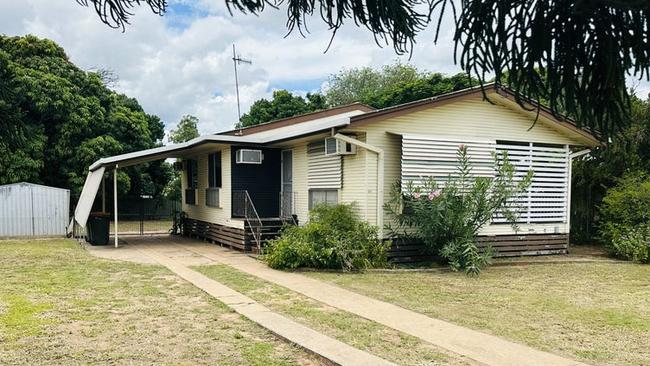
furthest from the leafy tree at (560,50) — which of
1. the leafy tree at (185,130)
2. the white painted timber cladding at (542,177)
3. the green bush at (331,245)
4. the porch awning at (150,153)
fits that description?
the leafy tree at (185,130)

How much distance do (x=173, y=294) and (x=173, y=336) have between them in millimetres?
2335

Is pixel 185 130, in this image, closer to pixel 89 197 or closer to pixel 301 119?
pixel 301 119

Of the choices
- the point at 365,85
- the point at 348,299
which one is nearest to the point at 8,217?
the point at 348,299

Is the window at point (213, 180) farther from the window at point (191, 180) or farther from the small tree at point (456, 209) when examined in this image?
the small tree at point (456, 209)

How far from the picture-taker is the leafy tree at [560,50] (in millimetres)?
1880

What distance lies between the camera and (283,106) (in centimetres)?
3562

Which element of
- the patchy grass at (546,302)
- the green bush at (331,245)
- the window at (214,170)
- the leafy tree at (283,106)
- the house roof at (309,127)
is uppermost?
the leafy tree at (283,106)

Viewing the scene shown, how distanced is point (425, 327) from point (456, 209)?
4.69m

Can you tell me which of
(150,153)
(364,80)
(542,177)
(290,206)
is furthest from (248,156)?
(364,80)

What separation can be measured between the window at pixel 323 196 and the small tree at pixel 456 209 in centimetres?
154

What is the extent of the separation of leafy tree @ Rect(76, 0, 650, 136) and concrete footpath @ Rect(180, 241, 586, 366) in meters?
3.10

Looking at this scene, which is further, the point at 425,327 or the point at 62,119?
the point at 62,119

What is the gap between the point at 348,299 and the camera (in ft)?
23.7

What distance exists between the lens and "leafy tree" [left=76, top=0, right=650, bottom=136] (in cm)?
188
